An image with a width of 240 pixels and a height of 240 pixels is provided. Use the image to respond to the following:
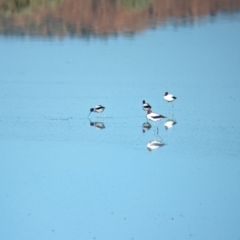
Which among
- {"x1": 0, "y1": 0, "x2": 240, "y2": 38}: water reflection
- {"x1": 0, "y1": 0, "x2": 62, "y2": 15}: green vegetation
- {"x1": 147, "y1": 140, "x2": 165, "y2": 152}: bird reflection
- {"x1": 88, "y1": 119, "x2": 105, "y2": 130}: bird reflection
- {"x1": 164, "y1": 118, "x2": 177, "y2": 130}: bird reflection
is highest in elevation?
{"x1": 147, "y1": 140, "x2": 165, "y2": 152}: bird reflection

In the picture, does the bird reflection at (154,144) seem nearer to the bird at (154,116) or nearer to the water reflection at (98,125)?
→ the bird at (154,116)

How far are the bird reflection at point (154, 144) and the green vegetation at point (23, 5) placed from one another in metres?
14.6

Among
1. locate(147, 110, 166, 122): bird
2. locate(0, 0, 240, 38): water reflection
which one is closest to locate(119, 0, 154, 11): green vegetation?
locate(0, 0, 240, 38): water reflection

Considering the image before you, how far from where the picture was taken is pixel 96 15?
25.2 m

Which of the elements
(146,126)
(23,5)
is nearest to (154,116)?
(146,126)

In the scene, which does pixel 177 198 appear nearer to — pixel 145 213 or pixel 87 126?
pixel 145 213

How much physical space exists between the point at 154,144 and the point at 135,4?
47.2ft

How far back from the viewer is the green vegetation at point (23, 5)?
26.9 m

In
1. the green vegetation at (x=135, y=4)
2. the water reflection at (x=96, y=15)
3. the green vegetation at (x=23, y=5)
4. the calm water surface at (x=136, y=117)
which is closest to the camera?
the calm water surface at (x=136, y=117)

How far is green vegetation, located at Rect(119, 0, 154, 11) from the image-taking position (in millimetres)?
26297

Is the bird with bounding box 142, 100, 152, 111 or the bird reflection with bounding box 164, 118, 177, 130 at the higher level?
the bird with bounding box 142, 100, 152, 111

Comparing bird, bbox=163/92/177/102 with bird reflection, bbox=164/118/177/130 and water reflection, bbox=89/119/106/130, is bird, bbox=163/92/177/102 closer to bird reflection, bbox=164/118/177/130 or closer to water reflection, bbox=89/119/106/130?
bird reflection, bbox=164/118/177/130

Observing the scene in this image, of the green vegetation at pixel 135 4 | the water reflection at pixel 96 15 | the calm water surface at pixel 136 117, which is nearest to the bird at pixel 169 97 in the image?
the calm water surface at pixel 136 117

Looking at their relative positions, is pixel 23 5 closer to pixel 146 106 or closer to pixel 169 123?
pixel 146 106
